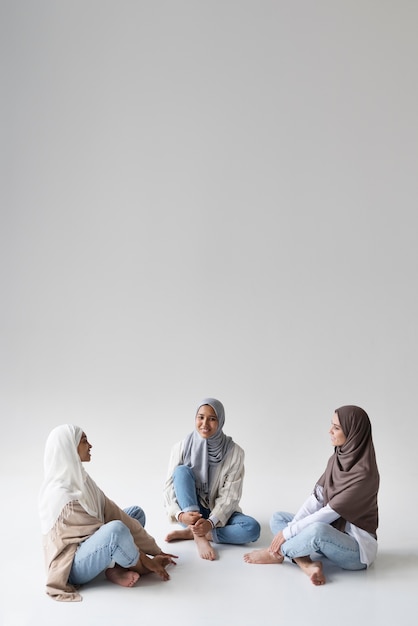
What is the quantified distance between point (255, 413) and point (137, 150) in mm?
2507

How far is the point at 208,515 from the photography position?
182 inches

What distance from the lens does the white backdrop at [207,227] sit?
6277mm

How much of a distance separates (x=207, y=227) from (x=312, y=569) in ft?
11.0

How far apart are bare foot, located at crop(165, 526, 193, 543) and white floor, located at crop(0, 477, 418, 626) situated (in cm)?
8

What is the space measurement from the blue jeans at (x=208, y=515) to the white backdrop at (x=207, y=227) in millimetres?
1630

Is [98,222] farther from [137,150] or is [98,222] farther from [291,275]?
[291,275]

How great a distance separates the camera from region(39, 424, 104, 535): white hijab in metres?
3.63

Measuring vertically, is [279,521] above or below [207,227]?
below

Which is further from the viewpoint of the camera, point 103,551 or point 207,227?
point 207,227

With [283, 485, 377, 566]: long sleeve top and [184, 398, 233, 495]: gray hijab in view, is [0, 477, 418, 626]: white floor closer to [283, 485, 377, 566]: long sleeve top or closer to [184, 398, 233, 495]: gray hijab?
[283, 485, 377, 566]: long sleeve top

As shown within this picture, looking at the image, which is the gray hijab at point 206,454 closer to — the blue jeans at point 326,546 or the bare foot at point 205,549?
the bare foot at point 205,549

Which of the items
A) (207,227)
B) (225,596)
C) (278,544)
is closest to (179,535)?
(278,544)

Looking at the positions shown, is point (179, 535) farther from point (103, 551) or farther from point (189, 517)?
point (103, 551)

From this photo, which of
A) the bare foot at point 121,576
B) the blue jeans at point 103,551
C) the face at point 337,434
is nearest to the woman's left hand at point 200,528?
the bare foot at point 121,576
